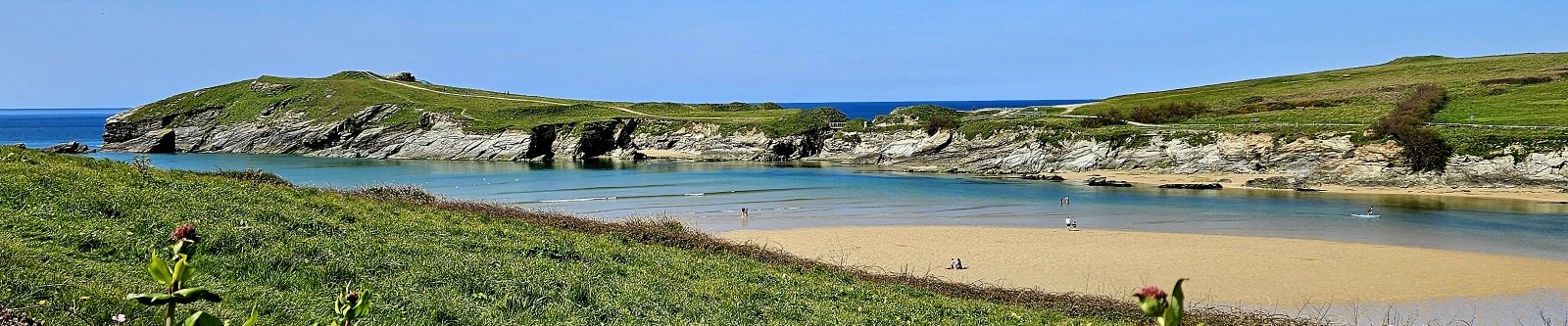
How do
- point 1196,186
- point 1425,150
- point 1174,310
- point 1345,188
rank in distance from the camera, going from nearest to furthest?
point 1174,310
point 1345,188
point 1425,150
point 1196,186

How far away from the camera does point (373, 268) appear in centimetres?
1128

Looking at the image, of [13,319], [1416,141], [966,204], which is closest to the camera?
[13,319]

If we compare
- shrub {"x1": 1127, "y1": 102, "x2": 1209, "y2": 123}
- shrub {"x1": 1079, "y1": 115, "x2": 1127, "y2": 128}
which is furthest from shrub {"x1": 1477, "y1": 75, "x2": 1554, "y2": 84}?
shrub {"x1": 1079, "y1": 115, "x2": 1127, "y2": 128}

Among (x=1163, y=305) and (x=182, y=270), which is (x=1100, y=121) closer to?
(x=1163, y=305)

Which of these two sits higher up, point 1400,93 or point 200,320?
point 1400,93

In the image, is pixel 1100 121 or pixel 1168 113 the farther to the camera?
pixel 1168 113

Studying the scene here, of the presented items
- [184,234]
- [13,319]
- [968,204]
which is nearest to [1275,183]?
[968,204]

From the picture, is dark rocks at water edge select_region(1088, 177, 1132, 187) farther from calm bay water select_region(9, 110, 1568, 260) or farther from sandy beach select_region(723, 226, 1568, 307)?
sandy beach select_region(723, 226, 1568, 307)

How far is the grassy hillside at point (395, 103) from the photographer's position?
3342 inches

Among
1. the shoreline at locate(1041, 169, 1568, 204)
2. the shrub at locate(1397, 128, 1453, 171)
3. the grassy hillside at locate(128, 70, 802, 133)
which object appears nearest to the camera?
the shoreline at locate(1041, 169, 1568, 204)

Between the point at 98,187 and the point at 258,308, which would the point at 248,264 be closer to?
the point at 258,308

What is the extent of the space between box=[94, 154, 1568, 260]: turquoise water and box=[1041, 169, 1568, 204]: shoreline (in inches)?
81.4

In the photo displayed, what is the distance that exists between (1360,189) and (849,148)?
123 ft

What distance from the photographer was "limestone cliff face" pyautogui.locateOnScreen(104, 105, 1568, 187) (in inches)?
1817
